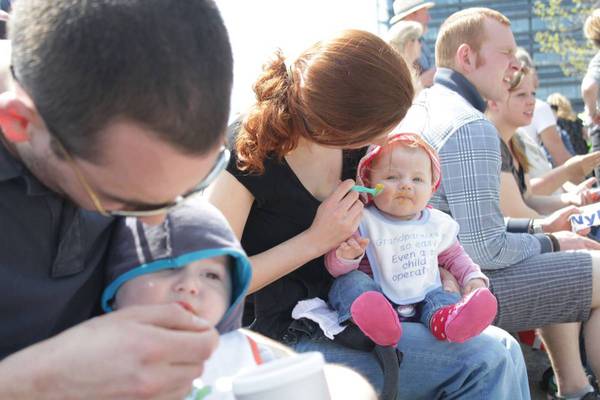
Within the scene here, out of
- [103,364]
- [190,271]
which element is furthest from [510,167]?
[103,364]

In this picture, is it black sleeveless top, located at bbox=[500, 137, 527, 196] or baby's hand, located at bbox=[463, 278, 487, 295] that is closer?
baby's hand, located at bbox=[463, 278, 487, 295]

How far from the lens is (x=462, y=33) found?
3.81 m

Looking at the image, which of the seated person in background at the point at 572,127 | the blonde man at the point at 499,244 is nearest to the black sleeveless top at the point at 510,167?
the blonde man at the point at 499,244

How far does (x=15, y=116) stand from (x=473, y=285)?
171cm

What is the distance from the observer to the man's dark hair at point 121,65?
43.4 inches

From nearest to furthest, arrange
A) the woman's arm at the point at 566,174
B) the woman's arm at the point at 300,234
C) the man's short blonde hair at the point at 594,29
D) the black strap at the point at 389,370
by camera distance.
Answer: the black strap at the point at 389,370 → the woman's arm at the point at 300,234 → the woman's arm at the point at 566,174 → the man's short blonde hair at the point at 594,29

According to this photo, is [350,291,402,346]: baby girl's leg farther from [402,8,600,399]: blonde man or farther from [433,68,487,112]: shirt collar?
[433,68,487,112]: shirt collar

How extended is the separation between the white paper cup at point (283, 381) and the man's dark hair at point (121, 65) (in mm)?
352

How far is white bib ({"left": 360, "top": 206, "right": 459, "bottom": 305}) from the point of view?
8.22 feet

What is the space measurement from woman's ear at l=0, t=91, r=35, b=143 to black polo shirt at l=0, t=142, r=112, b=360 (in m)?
0.08

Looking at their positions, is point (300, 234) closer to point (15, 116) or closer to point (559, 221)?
point (15, 116)

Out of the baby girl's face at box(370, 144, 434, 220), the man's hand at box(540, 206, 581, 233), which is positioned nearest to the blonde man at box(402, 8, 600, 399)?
the man's hand at box(540, 206, 581, 233)

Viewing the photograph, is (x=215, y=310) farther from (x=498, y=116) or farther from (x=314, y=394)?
(x=498, y=116)

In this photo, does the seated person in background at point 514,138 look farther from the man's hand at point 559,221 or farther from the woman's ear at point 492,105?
the man's hand at point 559,221
